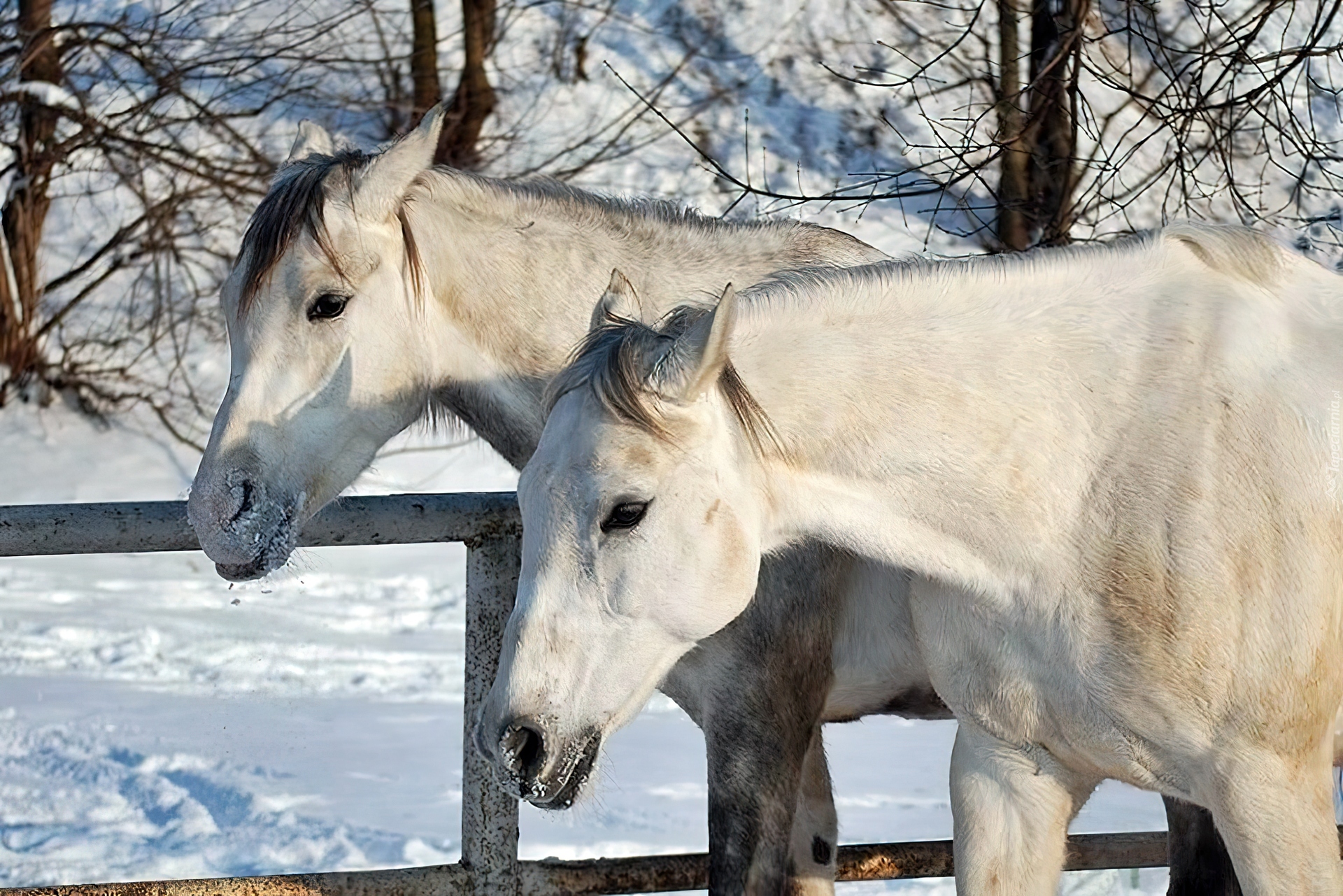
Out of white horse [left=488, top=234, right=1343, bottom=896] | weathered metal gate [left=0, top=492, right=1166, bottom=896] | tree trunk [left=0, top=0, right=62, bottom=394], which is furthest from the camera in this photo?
tree trunk [left=0, top=0, right=62, bottom=394]

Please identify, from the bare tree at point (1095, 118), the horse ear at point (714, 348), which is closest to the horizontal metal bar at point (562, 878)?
the horse ear at point (714, 348)

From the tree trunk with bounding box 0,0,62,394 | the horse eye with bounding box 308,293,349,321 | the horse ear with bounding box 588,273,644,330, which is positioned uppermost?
the tree trunk with bounding box 0,0,62,394

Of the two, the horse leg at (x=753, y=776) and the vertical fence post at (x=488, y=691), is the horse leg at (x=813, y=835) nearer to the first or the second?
the horse leg at (x=753, y=776)

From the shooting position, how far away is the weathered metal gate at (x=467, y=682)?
3.15 metres

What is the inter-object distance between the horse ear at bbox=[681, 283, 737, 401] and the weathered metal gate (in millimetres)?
992

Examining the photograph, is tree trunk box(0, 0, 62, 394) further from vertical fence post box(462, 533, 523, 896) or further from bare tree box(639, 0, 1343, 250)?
vertical fence post box(462, 533, 523, 896)

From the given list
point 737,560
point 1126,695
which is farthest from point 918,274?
point 1126,695

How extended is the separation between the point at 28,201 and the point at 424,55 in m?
3.09

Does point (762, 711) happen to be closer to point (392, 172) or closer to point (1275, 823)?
point (1275, 823)

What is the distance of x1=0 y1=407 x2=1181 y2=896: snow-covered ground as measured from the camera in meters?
4.79

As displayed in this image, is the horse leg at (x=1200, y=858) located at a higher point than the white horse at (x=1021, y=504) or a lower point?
lower

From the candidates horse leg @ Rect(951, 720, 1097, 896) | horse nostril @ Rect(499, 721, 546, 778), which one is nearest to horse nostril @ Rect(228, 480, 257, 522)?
horse nostril @ Rect(499, 721, 546, 778)

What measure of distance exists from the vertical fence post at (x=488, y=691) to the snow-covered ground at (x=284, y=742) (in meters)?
0.23

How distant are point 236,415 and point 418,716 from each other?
11.1ft
